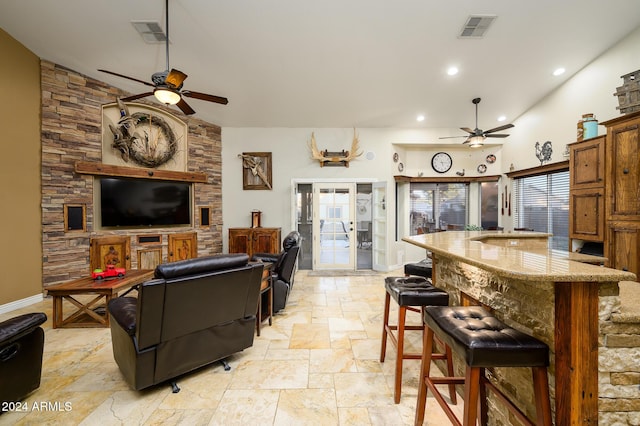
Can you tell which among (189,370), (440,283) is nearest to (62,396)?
(189,370)

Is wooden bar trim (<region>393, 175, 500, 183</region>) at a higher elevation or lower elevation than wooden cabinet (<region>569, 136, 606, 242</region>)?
higher

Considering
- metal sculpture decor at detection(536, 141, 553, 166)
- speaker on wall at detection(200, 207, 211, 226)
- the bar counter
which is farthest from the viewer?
speaker on wall at detection(200, 207, 211, 226)

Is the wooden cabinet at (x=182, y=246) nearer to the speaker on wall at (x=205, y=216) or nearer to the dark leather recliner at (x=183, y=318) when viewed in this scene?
the speaker on wall at (x=205, y=216)

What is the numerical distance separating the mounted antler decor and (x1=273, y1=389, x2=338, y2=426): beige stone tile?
14.7ft

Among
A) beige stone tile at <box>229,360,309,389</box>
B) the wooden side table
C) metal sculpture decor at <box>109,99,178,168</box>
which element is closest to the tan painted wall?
metal sculpture decor at <box>109,99,178,168</box>

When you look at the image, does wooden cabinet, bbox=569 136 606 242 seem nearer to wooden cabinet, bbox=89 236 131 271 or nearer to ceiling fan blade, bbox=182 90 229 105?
ceiling fan blade, bbox=182 90 229 105

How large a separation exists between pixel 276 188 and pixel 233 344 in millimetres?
3958

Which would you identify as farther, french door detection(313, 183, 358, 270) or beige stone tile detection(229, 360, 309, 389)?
french door detection(313, 183, 358, 270)

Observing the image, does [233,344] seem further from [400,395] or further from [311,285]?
[311,285]

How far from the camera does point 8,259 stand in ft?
11.1

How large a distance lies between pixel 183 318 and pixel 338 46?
367cm

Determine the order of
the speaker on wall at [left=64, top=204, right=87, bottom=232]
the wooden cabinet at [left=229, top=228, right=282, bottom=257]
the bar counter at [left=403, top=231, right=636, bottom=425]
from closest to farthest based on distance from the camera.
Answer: the bar counter at [left=403, top=231, right=636, bottom=425] < the speaker on wall at [left=64, top=204, right=87, bottom=232] < the wooden cabinet at [left=229, top=228, right=282, bottom=257]

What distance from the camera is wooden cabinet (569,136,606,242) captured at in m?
3.30

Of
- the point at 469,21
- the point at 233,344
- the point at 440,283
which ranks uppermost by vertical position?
the point at 469,21
